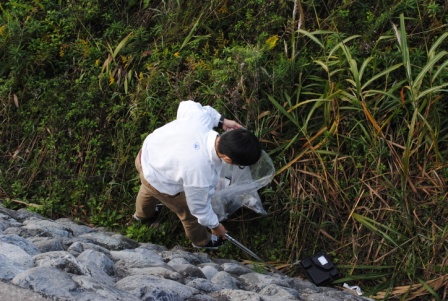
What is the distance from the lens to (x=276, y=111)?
4480mm

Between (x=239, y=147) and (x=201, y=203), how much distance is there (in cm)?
44

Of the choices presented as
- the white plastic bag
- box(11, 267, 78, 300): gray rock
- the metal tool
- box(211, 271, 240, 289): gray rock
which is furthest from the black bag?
box(11, 267, 78, 300): gray rock

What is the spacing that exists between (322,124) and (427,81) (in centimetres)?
74

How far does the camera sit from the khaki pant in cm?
398

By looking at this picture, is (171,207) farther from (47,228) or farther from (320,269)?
(320,269)

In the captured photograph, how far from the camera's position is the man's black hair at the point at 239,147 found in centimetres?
338

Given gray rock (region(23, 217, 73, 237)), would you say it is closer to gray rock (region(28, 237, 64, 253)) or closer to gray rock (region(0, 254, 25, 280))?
gray rock (region(28, 237, 64, 253))

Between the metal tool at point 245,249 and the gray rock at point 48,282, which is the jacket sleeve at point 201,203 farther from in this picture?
the gray rock at point 48,282

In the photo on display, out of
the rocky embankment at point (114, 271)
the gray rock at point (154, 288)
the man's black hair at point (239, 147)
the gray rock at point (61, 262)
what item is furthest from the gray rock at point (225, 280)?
the gray rock at point (61, 262)

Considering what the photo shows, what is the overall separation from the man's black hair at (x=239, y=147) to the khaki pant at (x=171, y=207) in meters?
0.64

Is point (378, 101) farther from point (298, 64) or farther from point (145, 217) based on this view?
point (145, 217)

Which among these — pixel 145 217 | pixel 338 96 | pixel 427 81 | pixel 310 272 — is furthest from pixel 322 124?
pixel 145 217

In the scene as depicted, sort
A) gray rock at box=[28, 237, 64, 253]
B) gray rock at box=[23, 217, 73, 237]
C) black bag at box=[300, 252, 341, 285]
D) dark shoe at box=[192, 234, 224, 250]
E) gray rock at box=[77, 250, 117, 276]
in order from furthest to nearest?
1. dark shoe at box=[192, 234, 224, 250]
2. black bag at box=[300, 252, 341, 285]
3. gray rock at box=[23, 217, 73, 237]
4. gray rock at box=[28, 237, 64, 253]
5. gray rock at box=[77, 250, 117, 276]

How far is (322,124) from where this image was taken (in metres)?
4.42
